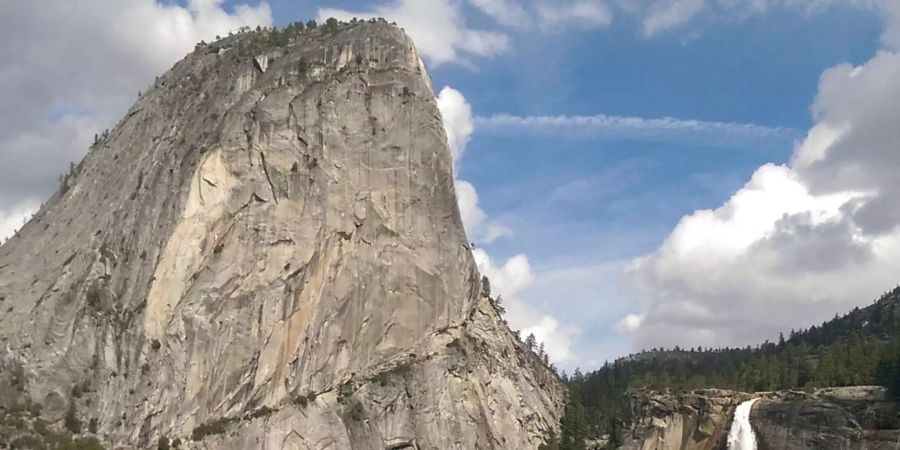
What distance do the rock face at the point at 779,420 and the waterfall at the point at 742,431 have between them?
1.89 feet

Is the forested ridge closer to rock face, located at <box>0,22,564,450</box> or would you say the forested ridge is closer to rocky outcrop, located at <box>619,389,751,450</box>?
rocky outcrop, located at <box>619,389,751,450</box>

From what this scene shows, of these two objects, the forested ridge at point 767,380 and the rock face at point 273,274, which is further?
the forested ridge at point 767,380

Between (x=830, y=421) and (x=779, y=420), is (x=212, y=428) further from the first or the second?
(x=830, y=421)

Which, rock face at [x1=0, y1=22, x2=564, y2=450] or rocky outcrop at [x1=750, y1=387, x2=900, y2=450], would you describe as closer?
rocky outcrop at [x1=750, y1=387, x2=900, y2=450]

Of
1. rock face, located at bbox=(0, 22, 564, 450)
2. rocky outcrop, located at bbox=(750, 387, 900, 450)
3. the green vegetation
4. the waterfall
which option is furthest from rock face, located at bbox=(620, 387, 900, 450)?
the green vegetation

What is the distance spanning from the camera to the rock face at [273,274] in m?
63.4

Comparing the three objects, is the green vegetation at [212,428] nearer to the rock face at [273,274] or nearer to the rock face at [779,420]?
the rock face at [273,274]

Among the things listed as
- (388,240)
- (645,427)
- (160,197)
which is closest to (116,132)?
(160,197)

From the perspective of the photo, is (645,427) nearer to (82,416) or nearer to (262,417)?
(262,417)

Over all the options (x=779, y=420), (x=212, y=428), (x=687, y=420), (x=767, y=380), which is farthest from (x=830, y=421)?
(x=212, y=428)

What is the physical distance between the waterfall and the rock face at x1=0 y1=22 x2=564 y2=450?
1962cm

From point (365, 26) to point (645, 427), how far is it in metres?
47.4

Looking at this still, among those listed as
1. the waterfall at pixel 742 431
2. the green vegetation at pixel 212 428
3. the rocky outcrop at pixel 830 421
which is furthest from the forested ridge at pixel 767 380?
the green vegetation at pixel 212 428

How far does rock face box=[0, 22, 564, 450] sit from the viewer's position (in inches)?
2498
